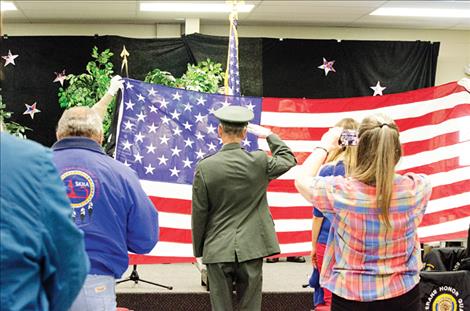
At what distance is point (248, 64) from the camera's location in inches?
407

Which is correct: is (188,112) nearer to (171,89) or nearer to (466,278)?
(171,89)

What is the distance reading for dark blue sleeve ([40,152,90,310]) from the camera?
4.50 ft

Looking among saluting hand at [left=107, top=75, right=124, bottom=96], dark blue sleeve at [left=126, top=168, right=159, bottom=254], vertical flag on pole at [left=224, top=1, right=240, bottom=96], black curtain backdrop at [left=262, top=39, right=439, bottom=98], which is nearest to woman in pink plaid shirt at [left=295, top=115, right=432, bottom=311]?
dark blue sleeve at [left=126, top=168, right=159, bottom=254]

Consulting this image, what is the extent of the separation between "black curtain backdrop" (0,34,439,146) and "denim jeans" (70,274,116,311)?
7.41 meters

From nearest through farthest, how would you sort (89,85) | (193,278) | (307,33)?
(193,278) < (89,85) < (307,33)

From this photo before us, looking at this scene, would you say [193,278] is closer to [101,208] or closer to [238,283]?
[238,283]

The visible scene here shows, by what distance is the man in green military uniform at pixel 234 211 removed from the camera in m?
3.84

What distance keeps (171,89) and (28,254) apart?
12.1 feet

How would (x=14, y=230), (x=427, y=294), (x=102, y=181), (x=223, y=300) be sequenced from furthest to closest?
(x=427, y=294), (x=223, y=300), (x=102, y=181), (x=14, y=230)

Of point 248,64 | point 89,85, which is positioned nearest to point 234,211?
point 89,85

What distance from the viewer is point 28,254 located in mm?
1338

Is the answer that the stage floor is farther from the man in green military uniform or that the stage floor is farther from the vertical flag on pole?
the man in green military uniform

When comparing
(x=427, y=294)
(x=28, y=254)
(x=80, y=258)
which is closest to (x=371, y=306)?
(x=80, y=258)

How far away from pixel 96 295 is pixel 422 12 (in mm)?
8164
